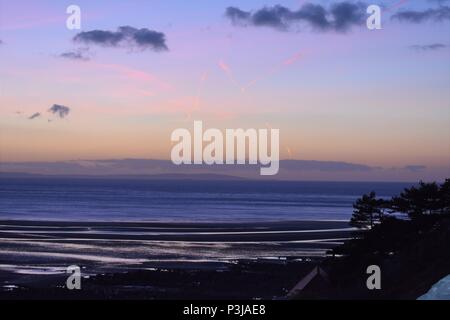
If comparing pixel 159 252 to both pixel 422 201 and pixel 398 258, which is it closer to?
pixel 422 201

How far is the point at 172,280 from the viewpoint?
3966 centimetres

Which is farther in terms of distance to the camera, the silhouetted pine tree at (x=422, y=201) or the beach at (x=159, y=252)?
the silhouetted pine tree at (x=422, y=201)

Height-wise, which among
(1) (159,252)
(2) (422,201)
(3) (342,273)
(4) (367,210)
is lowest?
(1) (159,252)

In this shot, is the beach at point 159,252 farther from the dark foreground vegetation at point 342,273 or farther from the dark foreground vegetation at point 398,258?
the dark foreground vegetation at point 398,258

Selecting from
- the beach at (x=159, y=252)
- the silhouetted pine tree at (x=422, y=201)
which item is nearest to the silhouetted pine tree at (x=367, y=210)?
the silhouetted pine tree at (x=422, y=201)

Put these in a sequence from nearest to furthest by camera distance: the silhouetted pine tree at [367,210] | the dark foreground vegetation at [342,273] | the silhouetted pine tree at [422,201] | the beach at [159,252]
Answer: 1. the dark foreground vegetation at [342,273]
2. the beach at [159,252]
3. the silhouetted pine tree at [422,201]
4. the silhouetted pine tree at [367,210]

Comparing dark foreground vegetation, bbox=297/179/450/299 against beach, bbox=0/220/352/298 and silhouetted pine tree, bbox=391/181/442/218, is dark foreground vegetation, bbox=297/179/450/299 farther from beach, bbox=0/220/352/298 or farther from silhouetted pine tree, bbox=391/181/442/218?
beach, bbox=0/220/352/298

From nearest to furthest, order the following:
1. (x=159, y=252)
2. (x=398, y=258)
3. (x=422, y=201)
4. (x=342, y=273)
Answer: (x=398, y=258), (x=342, y=273), (x=422, y=201), (x=159, y=252)

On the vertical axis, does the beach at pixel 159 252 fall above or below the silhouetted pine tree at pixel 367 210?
below

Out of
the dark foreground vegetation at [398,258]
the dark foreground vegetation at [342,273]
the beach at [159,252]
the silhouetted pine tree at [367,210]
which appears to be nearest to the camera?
the dark foreground vegetation at [398,258]

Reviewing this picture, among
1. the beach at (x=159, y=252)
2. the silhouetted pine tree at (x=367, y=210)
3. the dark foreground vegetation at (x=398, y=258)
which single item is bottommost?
the beach at (x=159, y=252)

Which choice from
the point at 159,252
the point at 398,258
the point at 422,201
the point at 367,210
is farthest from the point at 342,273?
the point at 159,252
